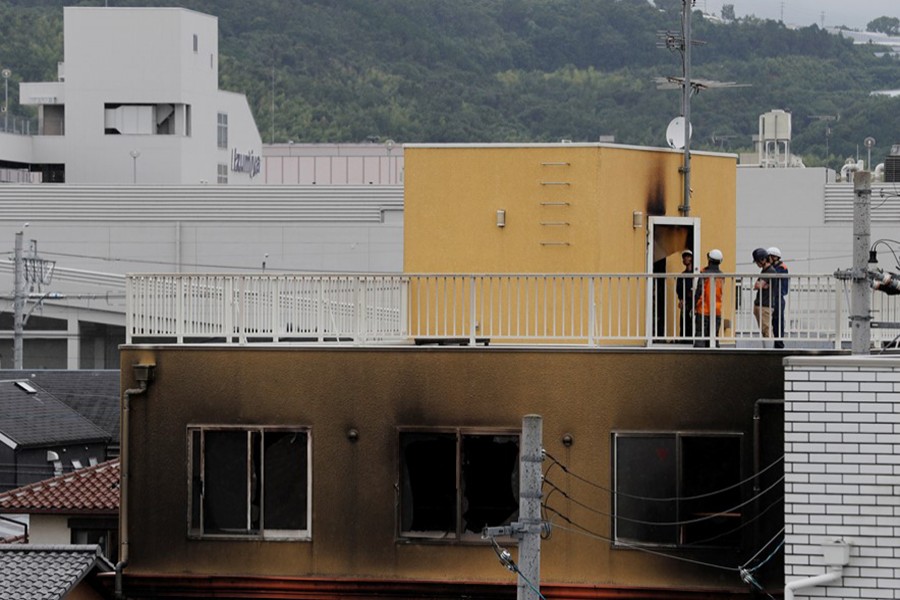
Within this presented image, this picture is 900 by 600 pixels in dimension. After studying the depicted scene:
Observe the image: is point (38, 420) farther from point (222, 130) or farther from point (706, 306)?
point (222, 130)

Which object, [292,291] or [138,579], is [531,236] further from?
[138,579]

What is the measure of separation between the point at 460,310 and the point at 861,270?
4573 mm

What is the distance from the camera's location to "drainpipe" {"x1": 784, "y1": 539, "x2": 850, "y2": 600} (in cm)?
1573

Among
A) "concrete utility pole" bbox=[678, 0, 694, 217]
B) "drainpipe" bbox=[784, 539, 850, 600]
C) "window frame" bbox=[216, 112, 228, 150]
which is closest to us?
"drainpipe" bbox=[784, 539, 850, 600]

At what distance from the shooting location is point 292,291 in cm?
1980

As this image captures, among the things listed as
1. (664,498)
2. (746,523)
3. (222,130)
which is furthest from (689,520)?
(222,130)

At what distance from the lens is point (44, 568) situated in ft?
63.4

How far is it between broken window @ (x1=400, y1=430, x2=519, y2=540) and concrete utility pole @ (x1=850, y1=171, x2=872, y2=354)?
11.7ft

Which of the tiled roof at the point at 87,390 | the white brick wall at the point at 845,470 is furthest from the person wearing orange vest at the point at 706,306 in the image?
the tiled roof at the point at 87,390

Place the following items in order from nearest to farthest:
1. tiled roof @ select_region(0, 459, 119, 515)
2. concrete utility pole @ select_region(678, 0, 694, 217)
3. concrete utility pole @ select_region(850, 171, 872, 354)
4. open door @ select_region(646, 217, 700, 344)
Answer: concrete utility pole @ select_region(850, 171, 872, 354), open door @ select_region(646, 217, 700, 344), concrete utility pole @ select_region(678, 0, 694, 217), tiled roof @ select_region(0, 459, 119, 515)

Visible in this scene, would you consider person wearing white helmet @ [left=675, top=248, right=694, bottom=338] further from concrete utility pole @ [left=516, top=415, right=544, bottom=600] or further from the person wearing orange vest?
concrete utility pole @ [left=516, top=415, right=544, bottom=600]

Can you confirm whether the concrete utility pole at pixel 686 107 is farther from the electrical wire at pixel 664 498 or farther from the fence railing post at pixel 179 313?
the fence railing post at pixel 179 313

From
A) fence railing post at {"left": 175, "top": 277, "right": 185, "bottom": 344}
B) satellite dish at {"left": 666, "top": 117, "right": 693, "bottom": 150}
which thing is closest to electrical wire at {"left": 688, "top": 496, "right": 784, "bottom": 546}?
fence railing post at {"left": 175, "top": 277, "right": 185, "bottom": 344}

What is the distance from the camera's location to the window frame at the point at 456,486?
61.2 feet
